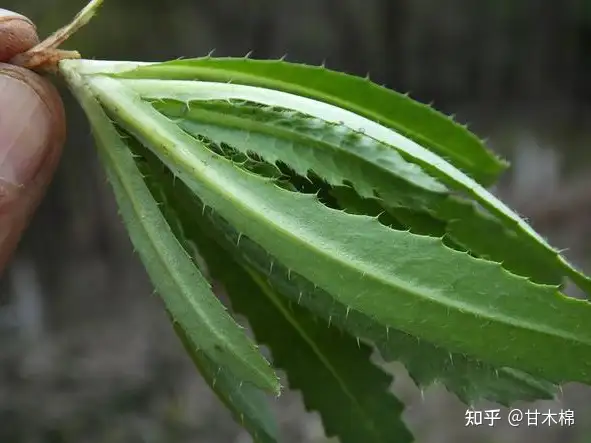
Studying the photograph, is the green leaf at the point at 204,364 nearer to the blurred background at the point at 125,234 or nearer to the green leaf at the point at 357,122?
the green leaf at the point at 357,122

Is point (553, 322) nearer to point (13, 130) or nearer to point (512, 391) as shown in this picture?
point (512, 391)

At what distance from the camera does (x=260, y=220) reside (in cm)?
75

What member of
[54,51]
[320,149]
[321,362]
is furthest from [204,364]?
[54,51]

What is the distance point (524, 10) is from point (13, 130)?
13.0 feet

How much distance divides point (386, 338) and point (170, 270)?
0.26 meters

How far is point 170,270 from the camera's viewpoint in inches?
30.6

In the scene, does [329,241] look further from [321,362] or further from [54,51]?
[54,51]

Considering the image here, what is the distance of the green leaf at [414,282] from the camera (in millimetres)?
682

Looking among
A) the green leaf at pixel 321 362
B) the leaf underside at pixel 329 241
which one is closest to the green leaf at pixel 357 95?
the leaf underside at pixel 329 241

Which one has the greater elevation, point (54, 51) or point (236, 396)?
point (54, 51)

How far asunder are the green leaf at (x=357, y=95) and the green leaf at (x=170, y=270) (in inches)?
3.1

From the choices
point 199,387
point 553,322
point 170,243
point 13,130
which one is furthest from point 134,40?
point 553,322

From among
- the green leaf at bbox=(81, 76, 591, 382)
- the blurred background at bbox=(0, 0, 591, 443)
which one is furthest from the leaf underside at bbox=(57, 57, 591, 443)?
the blurred background at bbox=(0, 0, 591, 443)

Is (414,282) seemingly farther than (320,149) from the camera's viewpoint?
No
